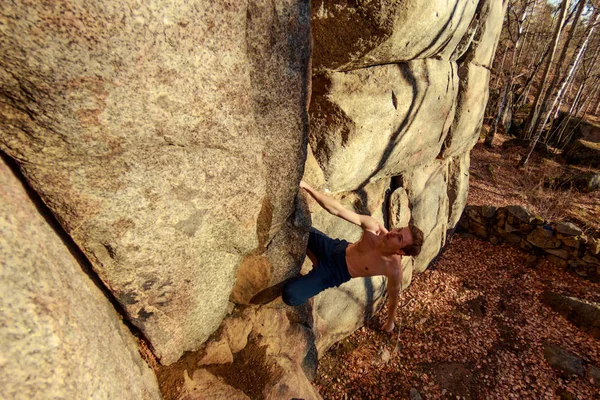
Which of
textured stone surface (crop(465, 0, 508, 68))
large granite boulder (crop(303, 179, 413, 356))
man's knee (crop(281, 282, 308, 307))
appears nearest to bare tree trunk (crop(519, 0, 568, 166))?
textured stone surface (crop(465, 0, 508, 68))

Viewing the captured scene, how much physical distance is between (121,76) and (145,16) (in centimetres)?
35

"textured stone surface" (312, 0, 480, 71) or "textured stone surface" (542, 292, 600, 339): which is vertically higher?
"textured stone surface" (312, 0, 480, 71)

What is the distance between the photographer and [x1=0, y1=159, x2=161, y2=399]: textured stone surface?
4.77 ft

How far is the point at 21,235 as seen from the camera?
63.0 inches

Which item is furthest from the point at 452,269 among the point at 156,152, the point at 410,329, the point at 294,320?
the point at 156,152

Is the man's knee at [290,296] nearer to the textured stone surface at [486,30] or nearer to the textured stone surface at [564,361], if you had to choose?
the textured stone surface at [564,361]

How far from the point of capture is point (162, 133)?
78.7 inches

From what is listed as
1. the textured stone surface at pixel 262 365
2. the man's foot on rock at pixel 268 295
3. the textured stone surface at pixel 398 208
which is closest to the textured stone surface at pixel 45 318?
the textured stone surface at pixel 262 365

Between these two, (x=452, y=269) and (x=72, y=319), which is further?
(x=452, y=269)

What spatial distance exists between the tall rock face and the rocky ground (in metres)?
0.51

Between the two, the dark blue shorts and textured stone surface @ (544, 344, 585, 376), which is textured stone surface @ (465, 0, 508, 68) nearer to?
the dark blue shorts

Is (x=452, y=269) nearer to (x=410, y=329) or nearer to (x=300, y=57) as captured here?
(x=410, y=329)

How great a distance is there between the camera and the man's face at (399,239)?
3.19 meters

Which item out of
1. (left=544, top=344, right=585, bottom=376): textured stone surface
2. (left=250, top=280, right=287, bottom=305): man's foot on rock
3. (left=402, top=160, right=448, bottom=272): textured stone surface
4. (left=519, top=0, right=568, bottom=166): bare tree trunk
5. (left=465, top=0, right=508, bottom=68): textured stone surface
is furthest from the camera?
(left=519, top=0, right=568, bottom=166): bare tree trunk
